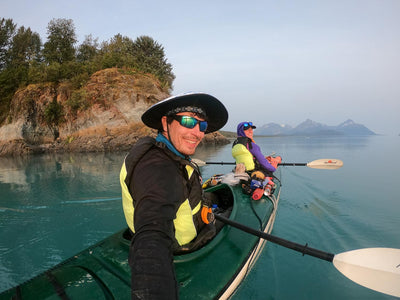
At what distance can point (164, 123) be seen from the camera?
6.77ft

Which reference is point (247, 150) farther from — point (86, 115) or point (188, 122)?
point (86, 115)

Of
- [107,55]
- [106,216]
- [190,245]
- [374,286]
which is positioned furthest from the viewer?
[107,55]

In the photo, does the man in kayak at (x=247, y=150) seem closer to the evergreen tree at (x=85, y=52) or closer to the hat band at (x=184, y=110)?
the hat band at (x=184, y=110)

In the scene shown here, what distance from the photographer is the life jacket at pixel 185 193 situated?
1.56 meters

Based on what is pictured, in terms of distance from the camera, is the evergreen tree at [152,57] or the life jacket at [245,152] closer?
the life jacket at [245,152]

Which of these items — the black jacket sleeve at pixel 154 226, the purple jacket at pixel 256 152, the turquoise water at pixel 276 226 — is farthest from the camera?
the purple jacket at pixel 256 152

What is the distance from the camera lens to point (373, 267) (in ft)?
6.75

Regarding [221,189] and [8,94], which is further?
[8,94]

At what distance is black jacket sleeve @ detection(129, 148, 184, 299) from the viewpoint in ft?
3.82

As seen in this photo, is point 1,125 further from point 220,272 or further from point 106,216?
point 220,272

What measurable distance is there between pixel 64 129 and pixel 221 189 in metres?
27.7

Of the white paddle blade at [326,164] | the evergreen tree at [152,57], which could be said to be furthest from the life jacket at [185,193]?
the evergreen tree at [152,57]

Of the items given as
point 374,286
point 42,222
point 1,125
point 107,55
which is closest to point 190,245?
point 374,286

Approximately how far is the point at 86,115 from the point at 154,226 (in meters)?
27.7
